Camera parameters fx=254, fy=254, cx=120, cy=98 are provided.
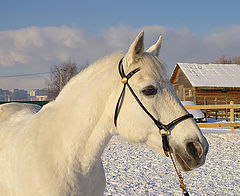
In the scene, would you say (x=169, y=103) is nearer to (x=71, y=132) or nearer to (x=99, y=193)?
(x=71, y=132)

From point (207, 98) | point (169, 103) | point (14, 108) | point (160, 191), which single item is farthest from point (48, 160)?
point (207, 98)

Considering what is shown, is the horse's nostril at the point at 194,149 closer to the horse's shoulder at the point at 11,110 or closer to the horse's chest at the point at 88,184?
the horse's chest at the point at 88,184

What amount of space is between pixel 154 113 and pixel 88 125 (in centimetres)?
54

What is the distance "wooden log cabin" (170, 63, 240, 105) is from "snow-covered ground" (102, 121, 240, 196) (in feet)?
62.2

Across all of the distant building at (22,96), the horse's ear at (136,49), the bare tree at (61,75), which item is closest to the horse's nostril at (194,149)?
the horse's ear at (136,49)

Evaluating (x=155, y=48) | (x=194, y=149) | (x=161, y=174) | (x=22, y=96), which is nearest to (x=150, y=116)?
(x=194, y=149)

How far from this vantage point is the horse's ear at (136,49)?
1.87 m

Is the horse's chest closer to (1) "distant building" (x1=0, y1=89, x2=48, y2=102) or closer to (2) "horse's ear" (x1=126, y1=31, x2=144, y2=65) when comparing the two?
(2) "horse's ear" (x1=126, y1=31, x2=144, y2=65)

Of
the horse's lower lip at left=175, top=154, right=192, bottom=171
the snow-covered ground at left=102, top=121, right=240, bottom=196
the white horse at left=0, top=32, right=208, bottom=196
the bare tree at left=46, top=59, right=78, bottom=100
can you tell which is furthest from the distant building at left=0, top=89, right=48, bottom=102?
the horse's lower lip at left=175, top=154, right=192, bottom=171

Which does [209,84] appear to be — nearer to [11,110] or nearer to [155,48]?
[11,110]

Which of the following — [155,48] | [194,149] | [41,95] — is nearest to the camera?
[194,149]

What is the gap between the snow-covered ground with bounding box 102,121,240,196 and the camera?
4.75 meters

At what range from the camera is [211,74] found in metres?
28.4

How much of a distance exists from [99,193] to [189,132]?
0.95m
